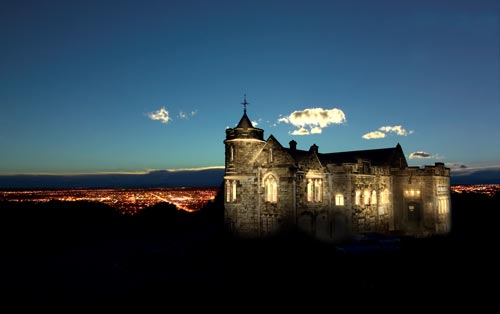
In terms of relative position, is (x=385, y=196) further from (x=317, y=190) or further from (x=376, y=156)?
(x=317, y=190)

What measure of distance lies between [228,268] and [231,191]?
1006 cm

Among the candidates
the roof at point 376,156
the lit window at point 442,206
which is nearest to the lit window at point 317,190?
the roof at point 376,156

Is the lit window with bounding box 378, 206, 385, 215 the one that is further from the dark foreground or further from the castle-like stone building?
the dark foreground

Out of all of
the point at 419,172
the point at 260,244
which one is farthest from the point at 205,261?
the point at 419,172

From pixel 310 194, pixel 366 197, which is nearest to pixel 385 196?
pixel 366 197

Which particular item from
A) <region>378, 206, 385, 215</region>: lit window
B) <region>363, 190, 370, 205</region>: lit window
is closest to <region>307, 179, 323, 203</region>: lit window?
<region>363, 190, 370, 205</region>: lit window

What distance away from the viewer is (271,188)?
33.7 metres

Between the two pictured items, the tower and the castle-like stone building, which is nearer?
the castle-like stone building

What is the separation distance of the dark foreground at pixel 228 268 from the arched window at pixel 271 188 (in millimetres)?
3543

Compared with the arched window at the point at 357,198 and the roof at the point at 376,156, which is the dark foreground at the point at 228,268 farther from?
the roof at the point at 376,156

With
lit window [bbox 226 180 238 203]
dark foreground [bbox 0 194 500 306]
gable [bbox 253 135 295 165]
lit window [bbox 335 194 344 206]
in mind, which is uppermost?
gable [bbox 253 135 295 165]

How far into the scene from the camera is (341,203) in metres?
35.8

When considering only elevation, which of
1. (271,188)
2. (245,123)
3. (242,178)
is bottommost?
(271,188)

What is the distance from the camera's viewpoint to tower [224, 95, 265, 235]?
34.3 meters
